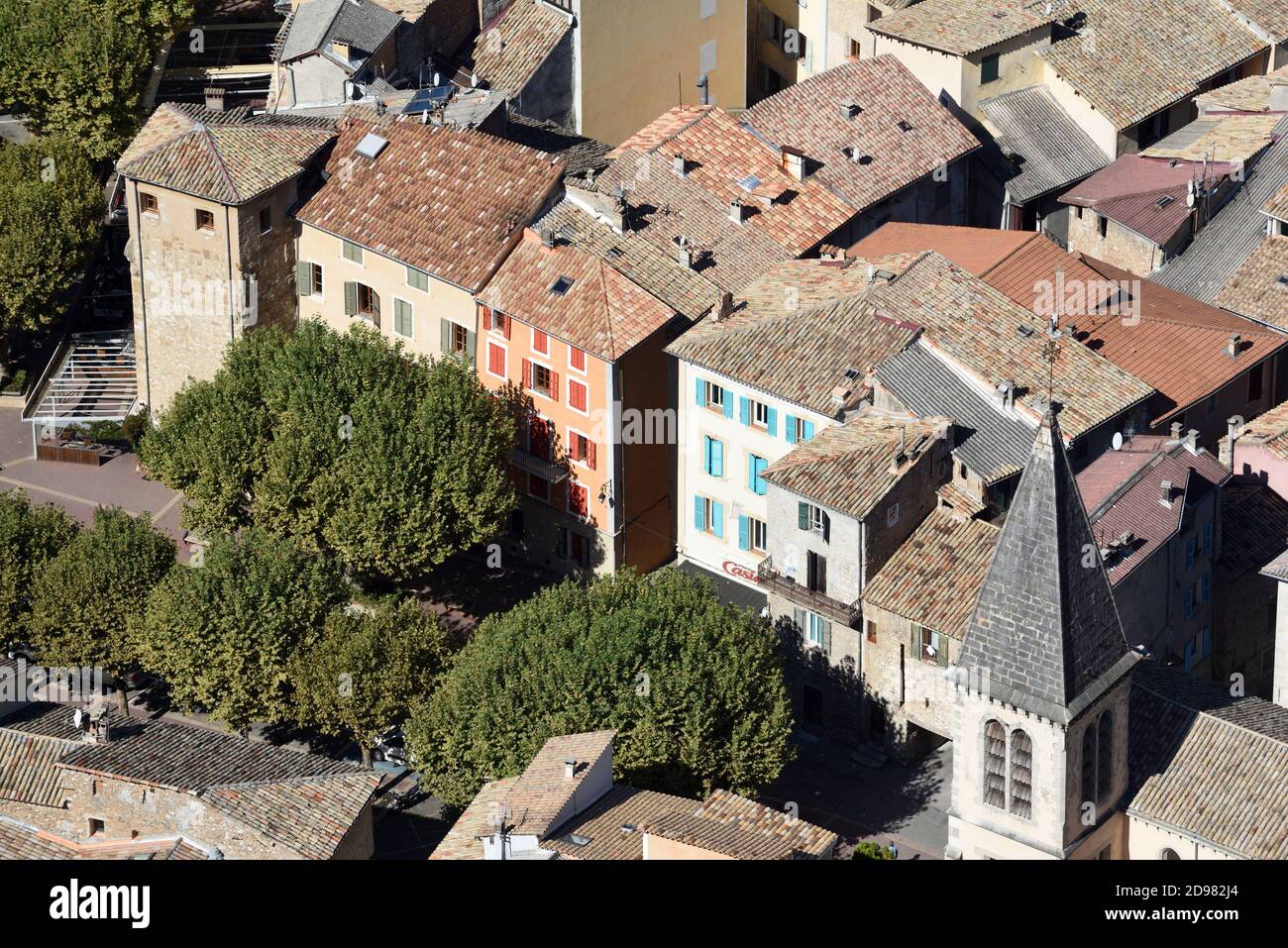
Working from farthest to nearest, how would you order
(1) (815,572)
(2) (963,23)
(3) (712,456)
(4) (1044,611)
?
(2) (963,23) < (3) (712,456) < (1) (815,572) < (4) (1044,611)

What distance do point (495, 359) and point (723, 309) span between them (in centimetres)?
989

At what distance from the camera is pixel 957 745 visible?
69188mm

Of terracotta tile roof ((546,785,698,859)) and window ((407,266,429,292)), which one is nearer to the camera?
terracotta tile roof ((546,785,698,859))

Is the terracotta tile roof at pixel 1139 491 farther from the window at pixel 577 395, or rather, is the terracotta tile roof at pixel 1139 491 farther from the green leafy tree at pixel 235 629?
the green leafy tree at pixel 235 629

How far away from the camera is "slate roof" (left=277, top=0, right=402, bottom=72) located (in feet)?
360

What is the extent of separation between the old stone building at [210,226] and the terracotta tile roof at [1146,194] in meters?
33.0

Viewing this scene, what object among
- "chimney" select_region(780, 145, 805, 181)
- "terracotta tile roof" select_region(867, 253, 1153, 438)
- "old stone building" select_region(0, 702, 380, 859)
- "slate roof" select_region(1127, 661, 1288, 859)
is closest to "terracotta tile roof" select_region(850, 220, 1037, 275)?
"terracotta tile roof" select_region(867, 253, 1153, 438)

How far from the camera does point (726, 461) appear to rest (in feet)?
311

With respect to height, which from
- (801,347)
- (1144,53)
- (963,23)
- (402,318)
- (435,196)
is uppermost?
(963,23)

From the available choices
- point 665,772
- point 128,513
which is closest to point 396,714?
point 665,772

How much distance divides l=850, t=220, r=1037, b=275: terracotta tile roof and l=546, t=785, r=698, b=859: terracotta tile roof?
103 ft

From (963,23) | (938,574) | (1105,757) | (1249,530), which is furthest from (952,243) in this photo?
(1105,757)

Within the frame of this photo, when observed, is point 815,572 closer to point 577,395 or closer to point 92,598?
point 577,395

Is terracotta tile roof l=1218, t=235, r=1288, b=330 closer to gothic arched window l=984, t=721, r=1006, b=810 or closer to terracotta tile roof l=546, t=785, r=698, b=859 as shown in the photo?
terracotta tile roof l=546, t=785, r=698, b=859
